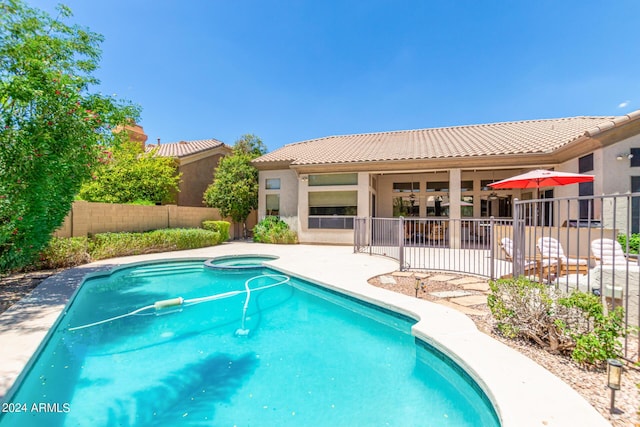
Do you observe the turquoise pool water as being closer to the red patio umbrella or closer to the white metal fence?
the white metal fence

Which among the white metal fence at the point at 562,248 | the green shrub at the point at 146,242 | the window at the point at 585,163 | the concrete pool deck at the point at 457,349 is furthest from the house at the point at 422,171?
the concrete pool deck at the point at 457,349

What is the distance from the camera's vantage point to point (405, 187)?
55.3ft

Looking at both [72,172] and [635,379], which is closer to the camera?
[635,379]

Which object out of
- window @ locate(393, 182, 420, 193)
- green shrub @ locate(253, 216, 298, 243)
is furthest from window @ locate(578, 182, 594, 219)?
green shrub @ locate(253, 216, 298, 243)

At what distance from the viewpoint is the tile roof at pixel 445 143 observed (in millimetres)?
12562

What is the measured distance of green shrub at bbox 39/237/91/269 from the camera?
347 inches

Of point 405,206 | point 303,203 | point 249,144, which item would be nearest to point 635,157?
point 405,206

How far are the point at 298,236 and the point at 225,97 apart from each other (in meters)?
10.8

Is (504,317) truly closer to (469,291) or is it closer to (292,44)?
(469,291)

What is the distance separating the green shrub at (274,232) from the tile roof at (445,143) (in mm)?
3446

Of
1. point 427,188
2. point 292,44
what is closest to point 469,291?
point 427,188

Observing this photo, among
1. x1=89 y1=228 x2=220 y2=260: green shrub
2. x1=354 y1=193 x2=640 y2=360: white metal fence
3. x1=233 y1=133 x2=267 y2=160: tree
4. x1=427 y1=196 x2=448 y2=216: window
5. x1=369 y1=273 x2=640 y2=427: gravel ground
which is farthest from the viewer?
x1=233 y1=133 x2=267 y2=160: tree

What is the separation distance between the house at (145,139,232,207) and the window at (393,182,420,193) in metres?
13.7

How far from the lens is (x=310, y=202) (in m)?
15.3
